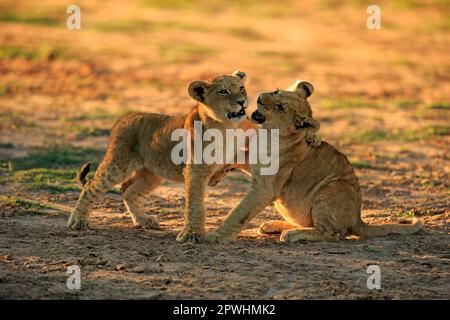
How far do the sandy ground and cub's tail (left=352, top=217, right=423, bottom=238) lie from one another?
10cm

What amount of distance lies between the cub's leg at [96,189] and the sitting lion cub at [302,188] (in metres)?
1.14

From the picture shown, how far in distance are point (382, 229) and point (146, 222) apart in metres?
2.17

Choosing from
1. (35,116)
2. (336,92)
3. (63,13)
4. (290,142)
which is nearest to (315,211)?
(290,142)

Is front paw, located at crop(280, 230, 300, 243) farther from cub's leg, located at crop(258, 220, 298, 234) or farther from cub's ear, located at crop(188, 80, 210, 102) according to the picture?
cub's ear, located at crop(188, 80, 210, 102)

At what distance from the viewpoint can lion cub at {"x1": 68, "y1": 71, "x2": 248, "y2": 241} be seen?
8156mm

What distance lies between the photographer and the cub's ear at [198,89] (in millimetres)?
8203

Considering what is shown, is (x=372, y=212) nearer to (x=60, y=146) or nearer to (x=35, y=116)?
(x=60, y=146)

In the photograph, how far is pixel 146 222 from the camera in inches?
350

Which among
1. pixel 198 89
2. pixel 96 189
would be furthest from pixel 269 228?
pixel 96 189

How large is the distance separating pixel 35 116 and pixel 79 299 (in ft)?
28.2

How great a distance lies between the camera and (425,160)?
12195mm

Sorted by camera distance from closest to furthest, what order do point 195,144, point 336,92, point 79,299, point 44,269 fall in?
point 79,299, point 44,269, point 195,144, point 336,92

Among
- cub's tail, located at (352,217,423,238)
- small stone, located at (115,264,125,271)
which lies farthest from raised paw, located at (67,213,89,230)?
cub's tail, located at (352,217,423,238)

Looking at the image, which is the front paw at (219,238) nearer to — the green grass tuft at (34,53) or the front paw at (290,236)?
the front paw at (290,236)
